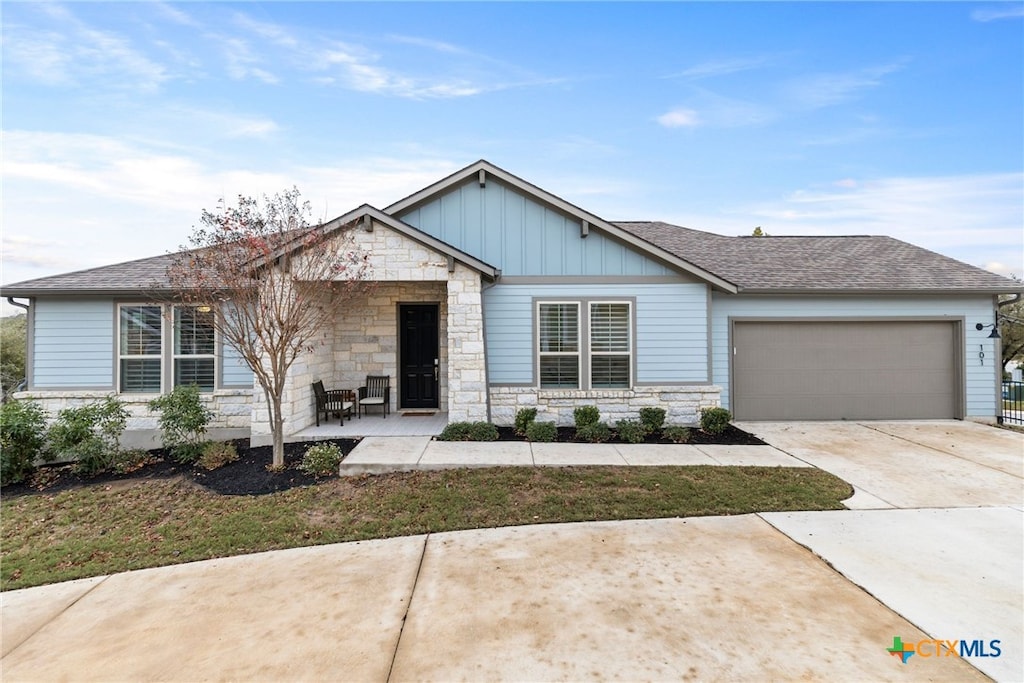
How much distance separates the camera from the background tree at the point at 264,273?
6492mm

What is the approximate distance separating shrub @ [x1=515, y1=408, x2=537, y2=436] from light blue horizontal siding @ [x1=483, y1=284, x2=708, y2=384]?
0.74 meters

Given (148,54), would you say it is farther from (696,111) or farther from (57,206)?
(696,111)

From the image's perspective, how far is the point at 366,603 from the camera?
329 cm

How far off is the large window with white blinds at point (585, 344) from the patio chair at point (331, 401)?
13.2 ft

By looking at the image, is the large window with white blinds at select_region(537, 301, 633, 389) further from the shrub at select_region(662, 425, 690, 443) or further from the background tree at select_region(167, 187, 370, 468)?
the background tree at select_region(167, 187, 370, 468)

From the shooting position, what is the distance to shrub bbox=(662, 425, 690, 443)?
319 inches

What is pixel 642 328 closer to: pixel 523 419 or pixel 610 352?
pixel 610 352

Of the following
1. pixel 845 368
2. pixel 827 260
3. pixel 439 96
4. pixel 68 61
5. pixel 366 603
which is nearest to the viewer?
pixel 366 603

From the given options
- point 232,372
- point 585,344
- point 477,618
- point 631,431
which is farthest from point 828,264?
point 232,372

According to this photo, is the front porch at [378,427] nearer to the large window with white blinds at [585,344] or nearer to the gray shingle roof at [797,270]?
the large window with white blinds at [585,344]

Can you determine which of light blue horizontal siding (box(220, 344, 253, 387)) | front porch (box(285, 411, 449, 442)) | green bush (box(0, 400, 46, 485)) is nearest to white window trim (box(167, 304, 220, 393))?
light blue horizontal siding (box(220, 344, 253, 387))

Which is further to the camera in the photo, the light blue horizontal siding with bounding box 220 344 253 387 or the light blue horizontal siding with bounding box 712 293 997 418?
the light blue horizontal siding with bounding box 712 293 997 418

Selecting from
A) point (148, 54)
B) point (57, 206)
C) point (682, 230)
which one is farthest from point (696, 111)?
point (57, 206)

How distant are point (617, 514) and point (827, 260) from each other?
9905mm
